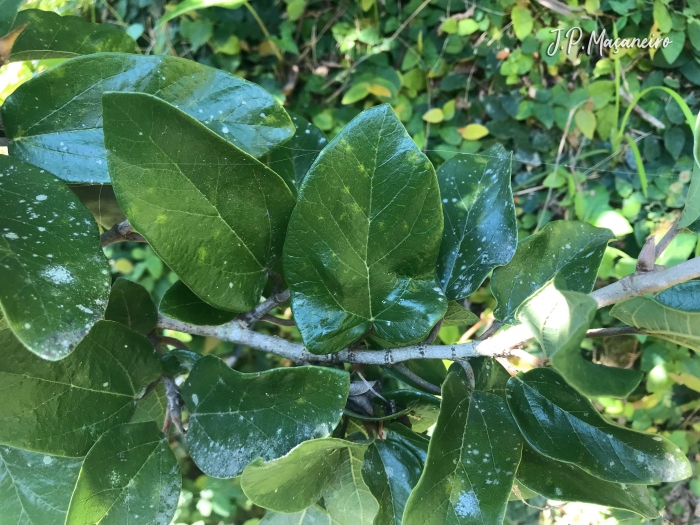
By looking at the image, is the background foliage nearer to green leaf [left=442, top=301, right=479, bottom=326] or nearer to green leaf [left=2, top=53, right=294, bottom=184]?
green leaf [left=442, top=301, right=479, bottom=326]

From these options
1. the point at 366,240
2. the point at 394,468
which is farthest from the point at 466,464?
the point at 366,240

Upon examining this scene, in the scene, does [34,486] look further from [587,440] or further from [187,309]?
[587,440]

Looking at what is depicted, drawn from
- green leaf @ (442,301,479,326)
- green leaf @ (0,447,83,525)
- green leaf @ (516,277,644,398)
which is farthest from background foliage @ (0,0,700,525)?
green leaf @ (516,277,644,398)

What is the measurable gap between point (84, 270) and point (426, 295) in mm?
250

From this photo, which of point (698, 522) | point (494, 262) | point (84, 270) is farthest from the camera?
point (698, 522)

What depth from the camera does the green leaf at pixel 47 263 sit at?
287 millimetres

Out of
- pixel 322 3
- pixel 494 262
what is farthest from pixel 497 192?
pixel 322 3

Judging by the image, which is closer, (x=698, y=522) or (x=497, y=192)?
(x=497, y=192)

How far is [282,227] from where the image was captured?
1.31 feet

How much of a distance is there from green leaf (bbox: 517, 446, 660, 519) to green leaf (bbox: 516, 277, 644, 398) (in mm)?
150

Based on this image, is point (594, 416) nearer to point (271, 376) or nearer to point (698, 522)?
point (271, 376)

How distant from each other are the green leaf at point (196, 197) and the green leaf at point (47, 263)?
46 millimetres

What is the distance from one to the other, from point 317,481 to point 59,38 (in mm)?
442

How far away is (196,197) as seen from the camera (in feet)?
1.13
